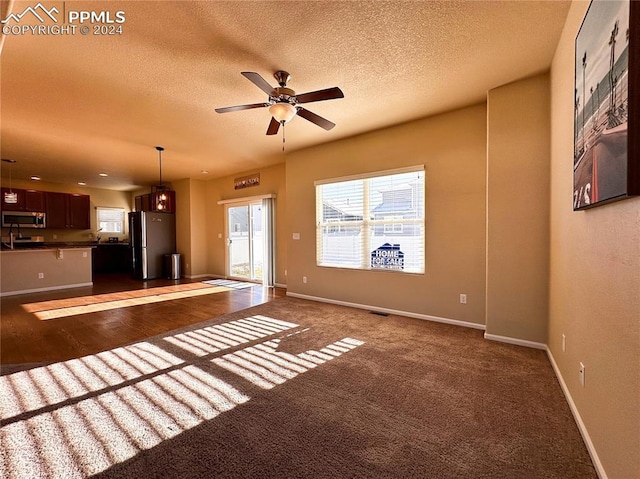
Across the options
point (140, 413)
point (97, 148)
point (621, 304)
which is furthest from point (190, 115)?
point (621, 304)

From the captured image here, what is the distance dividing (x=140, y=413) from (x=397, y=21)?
10.9 feet

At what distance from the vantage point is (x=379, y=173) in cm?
431

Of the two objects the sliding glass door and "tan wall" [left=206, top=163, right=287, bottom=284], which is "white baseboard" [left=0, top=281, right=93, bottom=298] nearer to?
"tan wall" [left=206, top=163, right=287, bottom=284]

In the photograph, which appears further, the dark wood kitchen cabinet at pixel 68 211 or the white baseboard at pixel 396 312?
the dark wood kitchen cabinet at pixel 68 211

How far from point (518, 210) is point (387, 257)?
1.80 m

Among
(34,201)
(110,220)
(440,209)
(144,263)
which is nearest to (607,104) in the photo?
(440,209)

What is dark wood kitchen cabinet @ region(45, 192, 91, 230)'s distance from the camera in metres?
7.88

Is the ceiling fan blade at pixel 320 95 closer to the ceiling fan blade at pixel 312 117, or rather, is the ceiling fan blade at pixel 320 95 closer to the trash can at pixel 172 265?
the ceiling fan blade at pixel 312 117

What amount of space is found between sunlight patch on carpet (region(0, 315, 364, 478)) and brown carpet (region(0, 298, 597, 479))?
0.03ft

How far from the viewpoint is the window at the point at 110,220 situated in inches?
363

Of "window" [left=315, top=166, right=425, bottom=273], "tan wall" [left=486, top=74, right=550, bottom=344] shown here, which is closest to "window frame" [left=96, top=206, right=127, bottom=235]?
"window" [left=315, top=166, right=425, bottom=273]

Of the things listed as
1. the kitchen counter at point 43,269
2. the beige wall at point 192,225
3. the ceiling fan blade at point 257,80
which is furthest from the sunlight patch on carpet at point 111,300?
the ceiling fan blade at point 257,80

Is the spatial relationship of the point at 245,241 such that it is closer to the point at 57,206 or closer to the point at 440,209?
the point at 440,209

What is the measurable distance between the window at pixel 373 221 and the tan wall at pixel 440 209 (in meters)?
0.12
